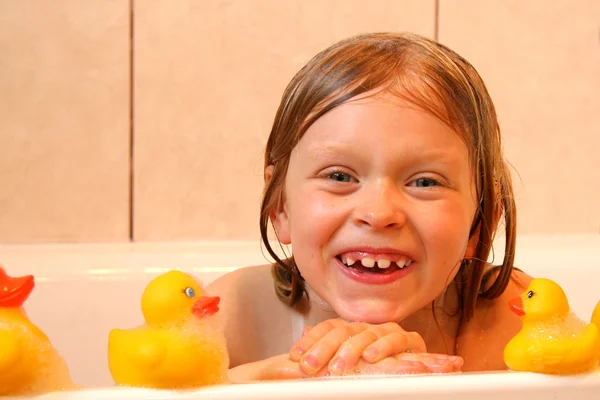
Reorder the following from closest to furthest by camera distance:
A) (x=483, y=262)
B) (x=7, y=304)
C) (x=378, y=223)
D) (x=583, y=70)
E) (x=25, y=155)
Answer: (x=7, y=304)
(x=378, y=223)
(x=483, y=262)
(x=25, y=155)
(x=583, y=70)

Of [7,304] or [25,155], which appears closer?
[7,304]

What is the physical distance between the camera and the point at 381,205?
775mm

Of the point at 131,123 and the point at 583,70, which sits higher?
the point at 583,70

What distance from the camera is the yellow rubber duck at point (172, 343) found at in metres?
0.54

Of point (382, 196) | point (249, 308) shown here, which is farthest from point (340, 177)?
point (249, 308)

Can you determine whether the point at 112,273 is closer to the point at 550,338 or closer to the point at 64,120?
the point at 64,120

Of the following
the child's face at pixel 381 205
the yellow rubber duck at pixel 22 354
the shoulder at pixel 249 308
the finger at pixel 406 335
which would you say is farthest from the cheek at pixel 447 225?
the yellow rubber duck at pixel 22 354

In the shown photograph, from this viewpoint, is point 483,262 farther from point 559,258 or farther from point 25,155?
point 25,155

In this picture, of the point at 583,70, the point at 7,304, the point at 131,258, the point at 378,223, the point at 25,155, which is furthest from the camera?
the point at 583,70

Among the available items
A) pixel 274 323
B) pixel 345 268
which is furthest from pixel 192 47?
pixel 345 268

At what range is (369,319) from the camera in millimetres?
817

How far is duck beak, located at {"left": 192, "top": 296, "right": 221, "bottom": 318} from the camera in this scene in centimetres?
59

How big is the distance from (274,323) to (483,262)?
29 centimetres

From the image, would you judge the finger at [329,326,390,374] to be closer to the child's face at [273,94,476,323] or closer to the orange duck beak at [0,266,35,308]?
the child's face at [273,94,476,323]
